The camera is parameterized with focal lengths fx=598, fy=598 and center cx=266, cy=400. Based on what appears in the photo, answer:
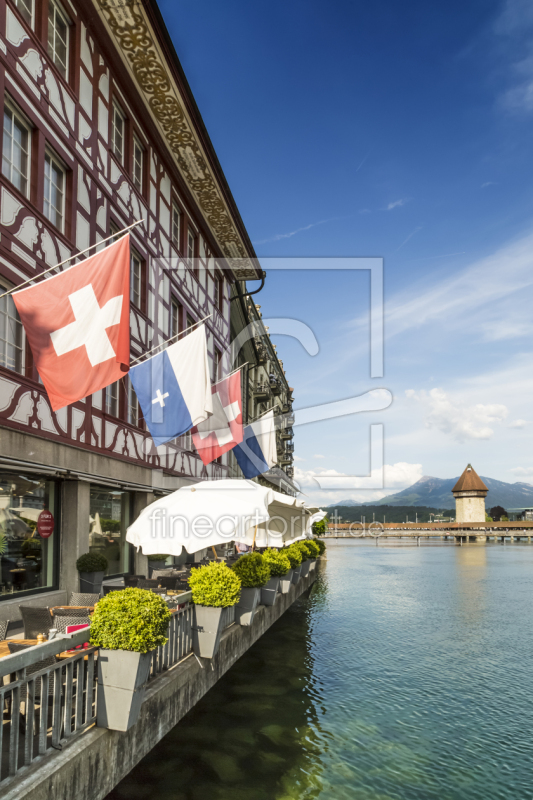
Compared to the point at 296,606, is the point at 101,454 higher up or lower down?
higher up

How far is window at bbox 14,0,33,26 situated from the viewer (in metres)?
11.6

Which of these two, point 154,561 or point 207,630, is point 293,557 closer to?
point 154,561

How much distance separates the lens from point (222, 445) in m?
→ 17.2

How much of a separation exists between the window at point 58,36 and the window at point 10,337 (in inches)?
227

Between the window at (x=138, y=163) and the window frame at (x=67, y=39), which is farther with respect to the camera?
the window at (x=138, y=163)

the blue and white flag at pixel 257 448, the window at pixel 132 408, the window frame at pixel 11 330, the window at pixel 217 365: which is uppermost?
the window at pixel 217 365

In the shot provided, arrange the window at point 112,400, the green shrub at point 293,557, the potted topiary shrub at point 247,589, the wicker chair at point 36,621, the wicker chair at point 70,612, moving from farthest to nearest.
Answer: the green shrub at point 293,557
the window at point 112,400
the potted topiary shrub at point 247,589
the wicker chair at point 70,612
the wicker chair at point 36,621

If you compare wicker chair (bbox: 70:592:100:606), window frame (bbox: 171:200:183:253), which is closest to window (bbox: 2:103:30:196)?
wicker chair (bbox: 70:592:100:606)

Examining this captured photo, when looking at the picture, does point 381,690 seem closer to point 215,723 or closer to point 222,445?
point 215,723

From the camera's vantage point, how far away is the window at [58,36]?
12980mm

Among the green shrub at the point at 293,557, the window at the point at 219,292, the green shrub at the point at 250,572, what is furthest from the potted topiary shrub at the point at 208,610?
the window at the point at 219,292

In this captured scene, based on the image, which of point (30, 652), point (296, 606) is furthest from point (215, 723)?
point (296, 606)

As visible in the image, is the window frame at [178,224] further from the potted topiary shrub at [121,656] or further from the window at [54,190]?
the potted topiary shrub at [121,656]

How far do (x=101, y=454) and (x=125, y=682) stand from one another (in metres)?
9.24
